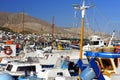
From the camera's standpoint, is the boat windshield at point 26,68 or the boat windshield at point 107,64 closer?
the boat windshield at point 107,64

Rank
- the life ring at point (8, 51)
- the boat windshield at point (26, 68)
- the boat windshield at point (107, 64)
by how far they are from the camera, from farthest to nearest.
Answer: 1. the life ring at point (8, 51)
2. the boat windshield at point (26, 68)
3. the boat windshield at point (107, 64)

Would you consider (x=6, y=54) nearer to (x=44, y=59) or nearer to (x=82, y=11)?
(x=44, y=59)

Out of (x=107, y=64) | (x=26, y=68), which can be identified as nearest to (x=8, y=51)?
(x=26, y=68)

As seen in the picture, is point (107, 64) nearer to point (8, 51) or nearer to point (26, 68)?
point (26, 68)

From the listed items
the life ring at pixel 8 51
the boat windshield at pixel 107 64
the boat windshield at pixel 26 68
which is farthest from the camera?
the life ring at pixel 8 51

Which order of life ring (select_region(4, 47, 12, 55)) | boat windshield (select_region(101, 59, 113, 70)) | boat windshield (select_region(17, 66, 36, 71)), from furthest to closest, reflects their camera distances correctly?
1. life ring (select_region(4, 47, 12, 55))
2. boat windshield (select_region(17, 66, 36, 71))
3. boat windshield (select_region(101, 59, 113, 70))

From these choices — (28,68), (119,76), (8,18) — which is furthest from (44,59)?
(8,18)

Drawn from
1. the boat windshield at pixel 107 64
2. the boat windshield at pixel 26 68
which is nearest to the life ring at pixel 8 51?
the boat windshield at pixel 26 68

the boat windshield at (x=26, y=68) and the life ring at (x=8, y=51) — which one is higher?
the life ring at (x=8, y=51)

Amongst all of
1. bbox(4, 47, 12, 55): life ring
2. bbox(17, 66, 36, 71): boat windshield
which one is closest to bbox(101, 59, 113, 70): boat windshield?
bbox(17, 66, 36, 71): boat windshield

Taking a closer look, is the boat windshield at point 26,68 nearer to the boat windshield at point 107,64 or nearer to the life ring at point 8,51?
the boat windshield at point 107,64

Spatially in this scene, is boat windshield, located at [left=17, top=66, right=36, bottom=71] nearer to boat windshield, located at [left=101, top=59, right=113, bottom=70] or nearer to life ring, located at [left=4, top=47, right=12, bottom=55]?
boat windshield, located at [left=101, top=59, right=113, bottom=70]

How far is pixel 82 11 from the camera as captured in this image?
14531 mm

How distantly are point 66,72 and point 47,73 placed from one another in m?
1.22
